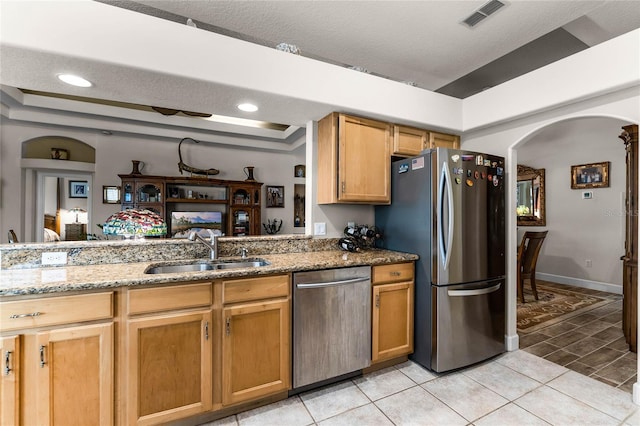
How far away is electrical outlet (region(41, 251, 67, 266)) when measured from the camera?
186 centimetres

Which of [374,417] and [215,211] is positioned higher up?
[215,211]

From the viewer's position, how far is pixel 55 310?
1399 mm

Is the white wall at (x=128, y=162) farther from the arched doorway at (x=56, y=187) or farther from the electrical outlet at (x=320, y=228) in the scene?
the electrical outlet at (x=320, y=228)

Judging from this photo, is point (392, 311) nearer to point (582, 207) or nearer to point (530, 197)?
point (582, 207)

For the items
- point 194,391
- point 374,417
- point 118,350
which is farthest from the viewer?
point 374,417

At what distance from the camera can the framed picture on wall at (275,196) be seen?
6.18 metres

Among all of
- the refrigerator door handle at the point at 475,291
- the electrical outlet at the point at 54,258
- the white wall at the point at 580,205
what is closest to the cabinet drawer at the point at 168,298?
the electrical outlet at the point at 54,258

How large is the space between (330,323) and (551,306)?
3587mm

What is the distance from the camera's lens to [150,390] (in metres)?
1.58

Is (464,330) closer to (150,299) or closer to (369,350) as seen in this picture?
(369,350)

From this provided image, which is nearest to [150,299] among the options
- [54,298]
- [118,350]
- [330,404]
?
[118,350]

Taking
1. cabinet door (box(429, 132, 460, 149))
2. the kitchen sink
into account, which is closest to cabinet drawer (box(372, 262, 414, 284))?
the kitchen sink

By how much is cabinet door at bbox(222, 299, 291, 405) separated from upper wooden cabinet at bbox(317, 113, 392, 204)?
42.6 inches

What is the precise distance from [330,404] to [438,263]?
1.30m
